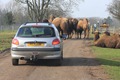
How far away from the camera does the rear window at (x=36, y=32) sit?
15.3 meters

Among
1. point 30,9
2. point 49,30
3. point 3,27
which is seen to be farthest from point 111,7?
point 49,30

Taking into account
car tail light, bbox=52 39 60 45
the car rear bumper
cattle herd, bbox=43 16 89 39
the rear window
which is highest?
the rear window

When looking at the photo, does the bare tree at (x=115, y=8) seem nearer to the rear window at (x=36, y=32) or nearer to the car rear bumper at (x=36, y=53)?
the rear window at (x=36, y=32)

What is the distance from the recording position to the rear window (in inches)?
604

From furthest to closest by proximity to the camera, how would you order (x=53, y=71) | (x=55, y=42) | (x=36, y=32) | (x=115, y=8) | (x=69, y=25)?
(x=115, y=8) < (x=69, y=25) < (x=36, y=32) < (x=55, y=42) < (x=53, y=71)

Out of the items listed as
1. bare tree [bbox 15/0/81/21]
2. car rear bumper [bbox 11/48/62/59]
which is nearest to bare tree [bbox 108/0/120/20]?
bare tree [bbox 15/0/81/21]

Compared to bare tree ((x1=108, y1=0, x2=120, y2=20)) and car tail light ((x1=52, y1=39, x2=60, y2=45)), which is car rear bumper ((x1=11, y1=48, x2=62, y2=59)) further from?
bare tree ((x1=108, y1=0, x2=120, y2=20))

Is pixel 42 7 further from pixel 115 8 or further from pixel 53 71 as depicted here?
pixel 53 71

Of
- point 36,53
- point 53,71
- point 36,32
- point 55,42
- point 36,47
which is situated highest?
point 36,32

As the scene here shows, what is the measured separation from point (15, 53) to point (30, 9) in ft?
136

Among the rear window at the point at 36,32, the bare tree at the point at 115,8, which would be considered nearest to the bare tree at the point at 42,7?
the bare tree at the point at 115,8

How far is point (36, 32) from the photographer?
51.3 ft

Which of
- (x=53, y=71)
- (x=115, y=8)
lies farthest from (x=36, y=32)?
(x=115, y=8)

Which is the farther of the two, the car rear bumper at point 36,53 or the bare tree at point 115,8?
the bare tree at point 115,8
